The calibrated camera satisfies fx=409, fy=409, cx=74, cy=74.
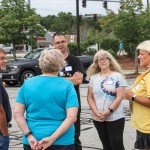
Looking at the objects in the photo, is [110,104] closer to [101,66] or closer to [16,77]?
[101,66]

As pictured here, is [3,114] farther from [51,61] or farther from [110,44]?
[110,44]

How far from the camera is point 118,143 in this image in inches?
209

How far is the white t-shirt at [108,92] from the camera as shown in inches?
209

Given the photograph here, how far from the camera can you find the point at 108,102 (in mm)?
5328

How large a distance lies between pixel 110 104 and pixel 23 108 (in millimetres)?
1721

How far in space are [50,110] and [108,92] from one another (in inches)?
67.8

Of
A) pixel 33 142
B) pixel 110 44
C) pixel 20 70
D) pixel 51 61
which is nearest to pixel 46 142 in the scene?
pixel 33 142

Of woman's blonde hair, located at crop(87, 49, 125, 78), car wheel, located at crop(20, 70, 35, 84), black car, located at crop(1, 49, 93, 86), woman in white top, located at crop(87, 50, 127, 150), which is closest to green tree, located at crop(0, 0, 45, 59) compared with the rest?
black car, located at crop(1, 49, 93, 86)

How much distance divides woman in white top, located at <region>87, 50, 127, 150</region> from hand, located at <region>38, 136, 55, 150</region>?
170 cm

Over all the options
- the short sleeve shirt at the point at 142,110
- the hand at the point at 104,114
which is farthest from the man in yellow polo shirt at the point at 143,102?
the hand at the point at 104,114

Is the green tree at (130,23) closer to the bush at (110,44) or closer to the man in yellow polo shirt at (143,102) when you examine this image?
the bush at (110,44)

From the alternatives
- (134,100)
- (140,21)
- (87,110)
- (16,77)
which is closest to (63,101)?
(134,100)

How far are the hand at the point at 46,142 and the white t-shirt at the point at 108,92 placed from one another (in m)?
1.76

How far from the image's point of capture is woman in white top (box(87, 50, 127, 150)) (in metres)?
5.29
